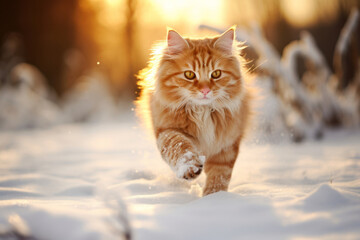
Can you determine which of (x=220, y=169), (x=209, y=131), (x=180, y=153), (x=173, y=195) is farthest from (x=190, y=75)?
(x=173, y=195)

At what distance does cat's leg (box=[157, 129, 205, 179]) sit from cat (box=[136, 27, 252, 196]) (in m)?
0.01

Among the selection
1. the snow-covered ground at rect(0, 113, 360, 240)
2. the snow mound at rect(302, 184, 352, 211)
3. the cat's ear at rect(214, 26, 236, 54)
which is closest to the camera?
the snow-covered ground at rect(0, 113, 360, 240)

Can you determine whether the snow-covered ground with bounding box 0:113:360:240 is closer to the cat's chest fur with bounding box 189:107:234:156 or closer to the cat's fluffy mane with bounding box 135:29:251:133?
the cat's chest fur with bounding box 189:107:234:156

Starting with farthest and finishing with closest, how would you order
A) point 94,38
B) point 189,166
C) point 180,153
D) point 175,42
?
point 94,38 → point 175,42 → point 180,153 → point 189,166

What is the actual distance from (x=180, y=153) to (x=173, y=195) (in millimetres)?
423

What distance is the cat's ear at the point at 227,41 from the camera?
2398 millimetres

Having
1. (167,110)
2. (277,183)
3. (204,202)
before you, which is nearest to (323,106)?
(277,183)

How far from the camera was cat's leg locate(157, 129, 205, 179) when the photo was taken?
1.80 meters

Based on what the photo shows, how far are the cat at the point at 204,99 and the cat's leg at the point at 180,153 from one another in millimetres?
12

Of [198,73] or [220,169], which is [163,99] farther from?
[220,169]

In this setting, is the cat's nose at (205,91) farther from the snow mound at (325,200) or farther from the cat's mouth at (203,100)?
the snow mound at (325,200)

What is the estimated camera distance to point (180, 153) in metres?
1.93

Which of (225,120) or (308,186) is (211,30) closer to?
(225,120)

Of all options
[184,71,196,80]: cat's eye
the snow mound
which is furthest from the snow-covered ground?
[184,71,196,80]: cat's eye
